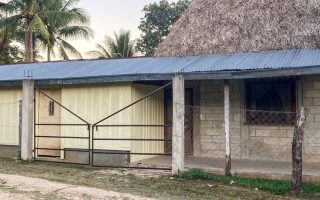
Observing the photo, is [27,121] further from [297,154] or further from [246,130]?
[297,154]

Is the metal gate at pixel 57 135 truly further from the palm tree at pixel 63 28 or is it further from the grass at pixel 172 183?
the palm tree at pixel 63 28

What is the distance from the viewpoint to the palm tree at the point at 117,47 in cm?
3434

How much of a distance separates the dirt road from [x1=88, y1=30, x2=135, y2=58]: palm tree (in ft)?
84.5

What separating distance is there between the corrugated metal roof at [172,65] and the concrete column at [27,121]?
397 mm

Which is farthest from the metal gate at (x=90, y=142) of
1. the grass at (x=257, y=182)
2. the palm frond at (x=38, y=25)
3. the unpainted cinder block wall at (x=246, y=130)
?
the palm frond at (x=38, y=25)

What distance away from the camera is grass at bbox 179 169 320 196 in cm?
848

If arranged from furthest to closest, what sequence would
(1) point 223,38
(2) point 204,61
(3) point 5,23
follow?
1. (3) point 5,23
2. (1) point 223,38
3. (2) point 204,61

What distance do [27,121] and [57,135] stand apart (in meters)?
1.22

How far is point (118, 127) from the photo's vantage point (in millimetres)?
11938

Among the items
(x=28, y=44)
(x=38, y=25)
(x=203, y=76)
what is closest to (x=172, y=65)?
(x=203, y=76)

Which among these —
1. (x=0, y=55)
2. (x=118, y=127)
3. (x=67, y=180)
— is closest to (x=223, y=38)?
(x=118, y=127)

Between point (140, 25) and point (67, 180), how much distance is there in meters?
31.8

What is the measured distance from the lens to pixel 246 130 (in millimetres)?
11969

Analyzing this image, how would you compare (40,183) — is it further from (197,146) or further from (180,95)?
(197,146)
